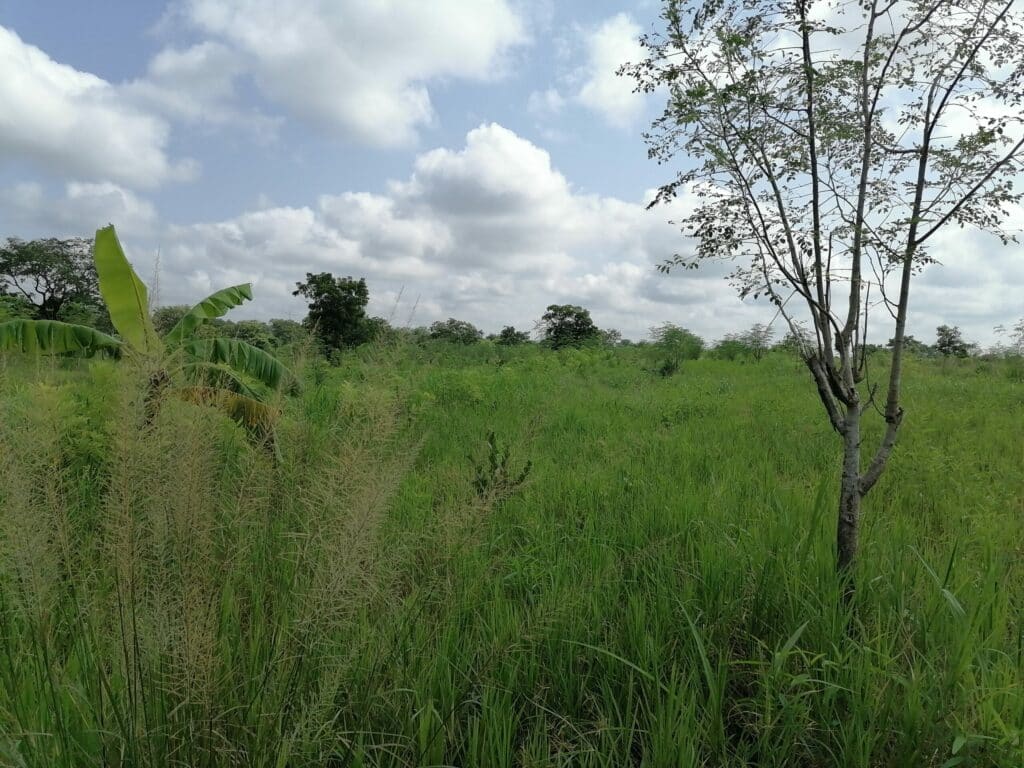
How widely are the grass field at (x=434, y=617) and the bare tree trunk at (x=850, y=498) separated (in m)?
0.09

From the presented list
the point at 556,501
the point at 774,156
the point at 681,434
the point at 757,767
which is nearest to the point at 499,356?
the point at 681,434

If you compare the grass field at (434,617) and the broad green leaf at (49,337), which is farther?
the broad green leaf at (49,337)

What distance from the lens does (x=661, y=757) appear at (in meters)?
1.77

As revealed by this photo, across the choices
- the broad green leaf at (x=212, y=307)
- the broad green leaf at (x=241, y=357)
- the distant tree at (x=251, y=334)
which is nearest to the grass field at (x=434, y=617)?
the broad green leaf at (x=241, y=357)

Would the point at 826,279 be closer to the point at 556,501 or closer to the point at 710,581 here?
the point at 710,581

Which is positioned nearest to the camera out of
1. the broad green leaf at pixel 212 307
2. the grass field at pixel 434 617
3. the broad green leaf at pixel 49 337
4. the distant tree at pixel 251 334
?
the grass field at pixel 434 617

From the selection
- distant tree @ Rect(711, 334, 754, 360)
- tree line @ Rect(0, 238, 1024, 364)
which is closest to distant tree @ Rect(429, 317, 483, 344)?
tree line @ Rect(0, 238, 1024, 364)

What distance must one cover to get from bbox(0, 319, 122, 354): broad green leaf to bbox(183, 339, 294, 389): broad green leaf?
24.1 inches

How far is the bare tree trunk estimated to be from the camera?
2730mm

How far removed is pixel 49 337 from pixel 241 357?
5.07ft

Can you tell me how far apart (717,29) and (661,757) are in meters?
3.25

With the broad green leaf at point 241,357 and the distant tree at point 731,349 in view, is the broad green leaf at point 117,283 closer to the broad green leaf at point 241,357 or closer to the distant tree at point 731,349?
the broad green leaf at point 241,357

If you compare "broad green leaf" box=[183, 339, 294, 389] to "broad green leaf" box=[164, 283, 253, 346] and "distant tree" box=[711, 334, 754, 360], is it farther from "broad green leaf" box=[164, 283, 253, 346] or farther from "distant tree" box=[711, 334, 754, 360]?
"distant tree" box=[711, 334, 754, 360]

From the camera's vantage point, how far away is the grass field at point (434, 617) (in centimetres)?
150
